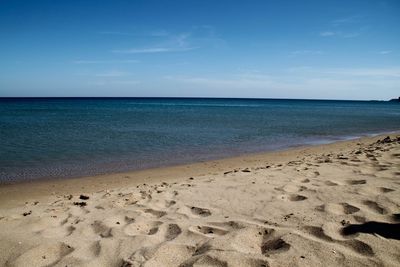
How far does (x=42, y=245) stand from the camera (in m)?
3.39

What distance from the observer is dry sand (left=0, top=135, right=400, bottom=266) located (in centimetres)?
295

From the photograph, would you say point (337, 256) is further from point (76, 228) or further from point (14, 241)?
point (14, 241)

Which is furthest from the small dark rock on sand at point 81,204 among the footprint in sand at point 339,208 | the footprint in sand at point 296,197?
the footprint in sand at point 339,208

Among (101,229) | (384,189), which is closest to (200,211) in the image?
(101,229)

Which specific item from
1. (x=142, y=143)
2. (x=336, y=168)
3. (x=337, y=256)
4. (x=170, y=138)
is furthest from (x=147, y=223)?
(x=170, y=138)

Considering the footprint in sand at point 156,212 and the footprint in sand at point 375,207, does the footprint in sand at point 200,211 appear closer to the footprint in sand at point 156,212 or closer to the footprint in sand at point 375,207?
the footprint in sand at point 156,212

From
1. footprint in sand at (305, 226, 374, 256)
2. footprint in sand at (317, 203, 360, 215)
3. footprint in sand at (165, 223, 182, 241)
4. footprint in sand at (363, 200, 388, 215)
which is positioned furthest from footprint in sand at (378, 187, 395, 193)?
footprint in sand at (165, 223, 182, 241)

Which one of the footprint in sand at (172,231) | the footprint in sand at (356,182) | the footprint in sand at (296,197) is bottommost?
the footprint in sand at (172,231)

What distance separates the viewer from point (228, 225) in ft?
12.2

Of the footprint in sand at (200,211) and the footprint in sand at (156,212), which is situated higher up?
the footprint in sand at (200,211)

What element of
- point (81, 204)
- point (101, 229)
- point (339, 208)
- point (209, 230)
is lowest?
point (81, 204)

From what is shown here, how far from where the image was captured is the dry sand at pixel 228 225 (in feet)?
9.68

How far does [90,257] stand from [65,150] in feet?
36.5

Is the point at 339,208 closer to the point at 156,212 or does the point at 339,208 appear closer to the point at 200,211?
the point at 200,211
